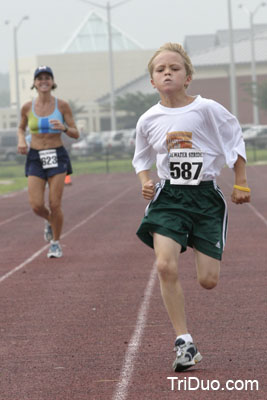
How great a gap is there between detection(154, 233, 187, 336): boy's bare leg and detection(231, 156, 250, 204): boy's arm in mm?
442

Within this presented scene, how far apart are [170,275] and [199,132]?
34.1 inches

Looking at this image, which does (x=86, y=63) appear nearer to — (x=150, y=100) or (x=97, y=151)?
(x=150, y=100)

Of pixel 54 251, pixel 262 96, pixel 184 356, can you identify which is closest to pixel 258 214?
pixel 54 251

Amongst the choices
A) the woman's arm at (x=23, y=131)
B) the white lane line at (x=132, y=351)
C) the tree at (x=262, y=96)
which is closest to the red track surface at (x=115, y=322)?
the white lane line at (x=132, y=351)

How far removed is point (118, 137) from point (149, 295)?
5344cm

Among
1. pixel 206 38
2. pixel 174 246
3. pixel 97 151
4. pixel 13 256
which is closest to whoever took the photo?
pixel 174 246

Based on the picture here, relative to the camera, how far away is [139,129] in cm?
654

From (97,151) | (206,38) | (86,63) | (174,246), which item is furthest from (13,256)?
(206,38)

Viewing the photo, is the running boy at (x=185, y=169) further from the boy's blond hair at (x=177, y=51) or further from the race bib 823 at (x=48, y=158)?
the race bib 823 at (x=48, y=158)

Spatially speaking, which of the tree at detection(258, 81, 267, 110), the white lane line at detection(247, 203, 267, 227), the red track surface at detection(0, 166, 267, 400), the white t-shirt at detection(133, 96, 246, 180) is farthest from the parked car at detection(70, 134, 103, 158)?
the white t-shirt at detection(133, 96, 246, 180)

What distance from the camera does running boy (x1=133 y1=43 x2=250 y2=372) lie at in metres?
6.34

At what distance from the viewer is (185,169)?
6.38 metres

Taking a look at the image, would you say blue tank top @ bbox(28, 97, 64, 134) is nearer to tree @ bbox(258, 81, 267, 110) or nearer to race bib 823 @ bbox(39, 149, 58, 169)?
race bib 823 @ bbox(39, 149, 58, 169)

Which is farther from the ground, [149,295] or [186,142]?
[186,142]
